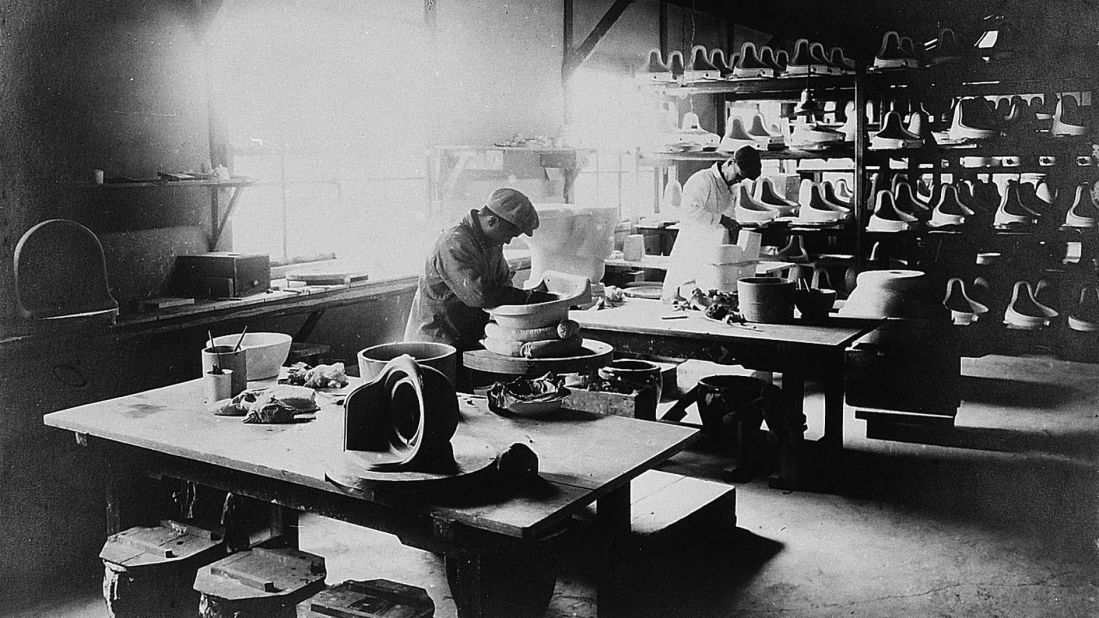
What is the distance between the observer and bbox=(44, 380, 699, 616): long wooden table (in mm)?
2434

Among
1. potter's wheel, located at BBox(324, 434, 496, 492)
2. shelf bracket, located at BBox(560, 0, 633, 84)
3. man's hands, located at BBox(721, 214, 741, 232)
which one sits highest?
shelf bracket, located at BBox(560, 0, 633, 84)

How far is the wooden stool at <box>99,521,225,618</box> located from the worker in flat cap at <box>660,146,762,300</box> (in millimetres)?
4261

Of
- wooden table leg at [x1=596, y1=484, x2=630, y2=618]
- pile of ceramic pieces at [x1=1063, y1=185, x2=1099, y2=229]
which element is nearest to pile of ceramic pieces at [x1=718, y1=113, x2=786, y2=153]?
pile of ceramic pieces at [x1=1063, y1=185, x2=1099, y2=229]

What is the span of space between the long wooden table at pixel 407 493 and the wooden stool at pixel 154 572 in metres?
0.20

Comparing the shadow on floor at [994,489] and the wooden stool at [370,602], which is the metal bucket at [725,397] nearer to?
the shadow on floor at [994,489]

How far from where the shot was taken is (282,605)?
2.82 metres

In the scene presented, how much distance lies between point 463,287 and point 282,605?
1774 millimetres

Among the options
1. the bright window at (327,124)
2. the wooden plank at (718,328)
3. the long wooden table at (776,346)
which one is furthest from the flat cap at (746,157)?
the bright window at (327,124)

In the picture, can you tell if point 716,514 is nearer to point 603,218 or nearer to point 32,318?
point 32,318

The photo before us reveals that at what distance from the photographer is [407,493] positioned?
95.8 inches

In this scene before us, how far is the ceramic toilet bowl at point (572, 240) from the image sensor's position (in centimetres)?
720

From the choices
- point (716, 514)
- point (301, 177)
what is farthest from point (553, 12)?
point (716, 514)

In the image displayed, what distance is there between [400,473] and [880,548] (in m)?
2.58

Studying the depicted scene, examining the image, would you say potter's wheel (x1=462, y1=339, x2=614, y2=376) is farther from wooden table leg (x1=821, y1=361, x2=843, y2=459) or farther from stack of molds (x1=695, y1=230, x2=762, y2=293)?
stack of molds (x1=695, y1=230, x2=762, y2=293)
